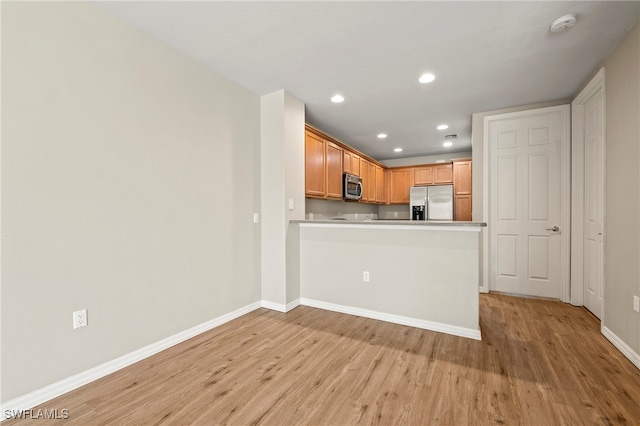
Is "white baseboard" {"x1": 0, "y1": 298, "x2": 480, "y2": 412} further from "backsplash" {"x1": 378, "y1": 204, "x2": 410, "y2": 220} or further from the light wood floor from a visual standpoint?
"backsplash" {"x1": 378, "y1": 204, "x2": 410, "y2": 220}

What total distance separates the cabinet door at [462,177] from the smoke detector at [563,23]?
3.74m

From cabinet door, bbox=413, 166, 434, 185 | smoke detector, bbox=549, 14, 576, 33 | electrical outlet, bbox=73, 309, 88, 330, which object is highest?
smoke detector, bbox=549, 14, 576, 33

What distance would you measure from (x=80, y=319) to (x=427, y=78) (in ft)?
11.7

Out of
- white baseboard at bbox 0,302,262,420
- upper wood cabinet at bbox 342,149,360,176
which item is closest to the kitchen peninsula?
white baseboard at bbox 0,302,262,420

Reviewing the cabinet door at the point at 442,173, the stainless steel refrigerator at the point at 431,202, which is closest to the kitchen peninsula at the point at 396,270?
the stainless steel refrigerator at the point at 431,202

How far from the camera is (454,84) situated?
119 inches

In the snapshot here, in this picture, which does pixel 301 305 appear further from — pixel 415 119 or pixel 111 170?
pixel 415 119

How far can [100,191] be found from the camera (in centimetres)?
194

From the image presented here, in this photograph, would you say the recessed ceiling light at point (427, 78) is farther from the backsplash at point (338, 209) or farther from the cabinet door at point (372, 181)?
the cabinet door at point (372, 181)

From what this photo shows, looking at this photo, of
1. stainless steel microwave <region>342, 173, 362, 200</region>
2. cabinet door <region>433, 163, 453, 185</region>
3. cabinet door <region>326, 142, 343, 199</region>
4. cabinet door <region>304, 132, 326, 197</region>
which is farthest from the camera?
cabinet door <region>433, 163, 453, 185</region>

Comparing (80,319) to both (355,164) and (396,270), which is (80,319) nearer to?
(396,270)

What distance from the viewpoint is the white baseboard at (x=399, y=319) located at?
253cm

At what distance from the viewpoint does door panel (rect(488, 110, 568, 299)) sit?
354 cm

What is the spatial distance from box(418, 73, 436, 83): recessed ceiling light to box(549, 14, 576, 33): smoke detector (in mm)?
954
